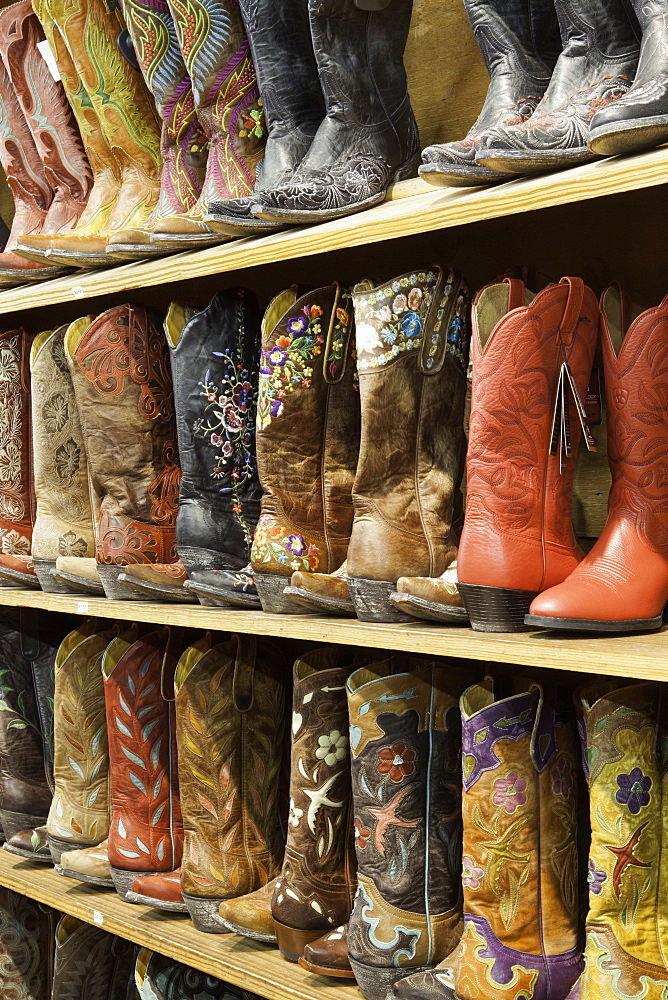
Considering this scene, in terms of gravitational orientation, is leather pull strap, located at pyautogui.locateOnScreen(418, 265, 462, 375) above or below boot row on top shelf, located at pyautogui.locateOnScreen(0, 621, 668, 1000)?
above

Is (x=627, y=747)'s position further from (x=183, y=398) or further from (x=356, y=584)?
(x=183, y=398)

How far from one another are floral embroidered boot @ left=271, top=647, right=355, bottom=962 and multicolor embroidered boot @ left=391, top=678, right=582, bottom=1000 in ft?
0.92

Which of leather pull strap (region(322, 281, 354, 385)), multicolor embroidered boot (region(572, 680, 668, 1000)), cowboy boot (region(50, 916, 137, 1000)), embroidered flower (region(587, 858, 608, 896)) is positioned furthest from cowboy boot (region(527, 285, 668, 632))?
cowboy boot (region(50, 916, 137, 1000))

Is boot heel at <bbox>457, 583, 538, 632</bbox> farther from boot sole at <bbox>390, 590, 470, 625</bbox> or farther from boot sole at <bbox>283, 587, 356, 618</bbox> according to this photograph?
boot sole at <bbox>283, 587, 356, 618</bbox>

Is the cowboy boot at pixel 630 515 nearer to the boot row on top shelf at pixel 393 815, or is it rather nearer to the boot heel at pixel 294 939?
the boot row on top shelf at pixel 393 815

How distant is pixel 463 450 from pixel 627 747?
616 millimetres

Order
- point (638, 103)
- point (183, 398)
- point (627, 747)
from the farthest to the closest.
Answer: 1. point (183, 398)
2. point (627, 747)
3. point (638, 103)

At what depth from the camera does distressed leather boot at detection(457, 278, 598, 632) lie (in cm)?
159

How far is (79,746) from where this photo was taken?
2.47 metres

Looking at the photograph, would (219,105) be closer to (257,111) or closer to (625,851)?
(257,111)

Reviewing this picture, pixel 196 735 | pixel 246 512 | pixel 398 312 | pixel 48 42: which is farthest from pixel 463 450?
pixel 48 42

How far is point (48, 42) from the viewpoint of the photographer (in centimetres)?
235

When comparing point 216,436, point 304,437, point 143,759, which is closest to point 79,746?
point 143,759

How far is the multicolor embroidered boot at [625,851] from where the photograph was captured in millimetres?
1558
